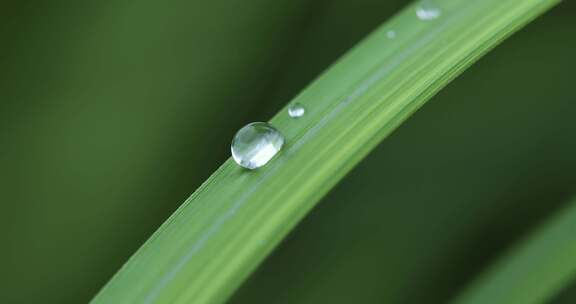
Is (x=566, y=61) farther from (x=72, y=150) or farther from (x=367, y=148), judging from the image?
(x=72, y=150)

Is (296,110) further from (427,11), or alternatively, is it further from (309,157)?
(427,11)

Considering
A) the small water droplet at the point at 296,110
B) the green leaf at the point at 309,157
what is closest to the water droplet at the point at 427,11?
the green leaf at the point at 309,157

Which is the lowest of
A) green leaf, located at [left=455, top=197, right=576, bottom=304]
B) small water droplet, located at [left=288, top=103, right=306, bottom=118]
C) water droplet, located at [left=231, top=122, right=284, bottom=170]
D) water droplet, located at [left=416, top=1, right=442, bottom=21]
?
green leaf, located at [left=455, top=197, right=576, bottom=304]

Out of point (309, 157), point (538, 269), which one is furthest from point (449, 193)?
point (309, 157)

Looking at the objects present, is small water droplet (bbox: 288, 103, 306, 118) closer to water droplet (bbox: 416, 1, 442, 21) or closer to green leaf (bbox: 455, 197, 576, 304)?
water droplet (bbox: 416, 1, 442, 21)

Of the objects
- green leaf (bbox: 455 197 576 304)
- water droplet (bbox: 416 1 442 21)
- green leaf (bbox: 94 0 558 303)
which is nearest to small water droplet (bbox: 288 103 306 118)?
green leaf (bbox: 94 0 558 303)

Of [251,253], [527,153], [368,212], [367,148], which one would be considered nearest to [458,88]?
[527,153]
